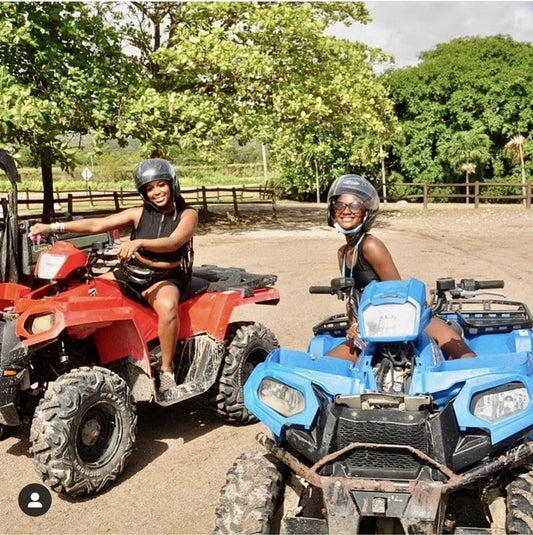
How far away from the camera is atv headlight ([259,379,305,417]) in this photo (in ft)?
9.43

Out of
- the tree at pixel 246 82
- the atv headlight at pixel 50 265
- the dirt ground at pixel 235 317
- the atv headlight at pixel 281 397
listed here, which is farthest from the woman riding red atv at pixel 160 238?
the tree at pixel 246 82

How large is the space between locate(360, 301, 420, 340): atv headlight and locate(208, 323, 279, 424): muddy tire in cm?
211

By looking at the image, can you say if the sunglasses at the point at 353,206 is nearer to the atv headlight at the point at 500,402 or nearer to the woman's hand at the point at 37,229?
the atv headlight at the point at 500,402

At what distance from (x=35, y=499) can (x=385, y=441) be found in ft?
7.17

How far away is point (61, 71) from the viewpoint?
52.4 feet

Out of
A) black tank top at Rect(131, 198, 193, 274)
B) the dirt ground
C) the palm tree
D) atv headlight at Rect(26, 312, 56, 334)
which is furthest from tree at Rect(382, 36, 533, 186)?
atv headlight at Rect(26, 312, 56, 334)

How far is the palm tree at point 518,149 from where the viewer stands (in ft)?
108

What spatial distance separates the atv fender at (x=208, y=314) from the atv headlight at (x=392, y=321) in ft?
6.67

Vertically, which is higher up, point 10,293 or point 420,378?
point 10,293

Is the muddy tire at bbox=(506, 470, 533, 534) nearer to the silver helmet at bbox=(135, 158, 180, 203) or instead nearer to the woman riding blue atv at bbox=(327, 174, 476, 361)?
the woman riding blue atv at bbox=(327, 174, 476, 361)

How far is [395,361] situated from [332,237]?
51.4 ft

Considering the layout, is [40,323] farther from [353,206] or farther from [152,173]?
[353,206]

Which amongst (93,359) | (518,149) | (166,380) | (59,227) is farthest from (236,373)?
(518,149)

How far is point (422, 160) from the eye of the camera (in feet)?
114
